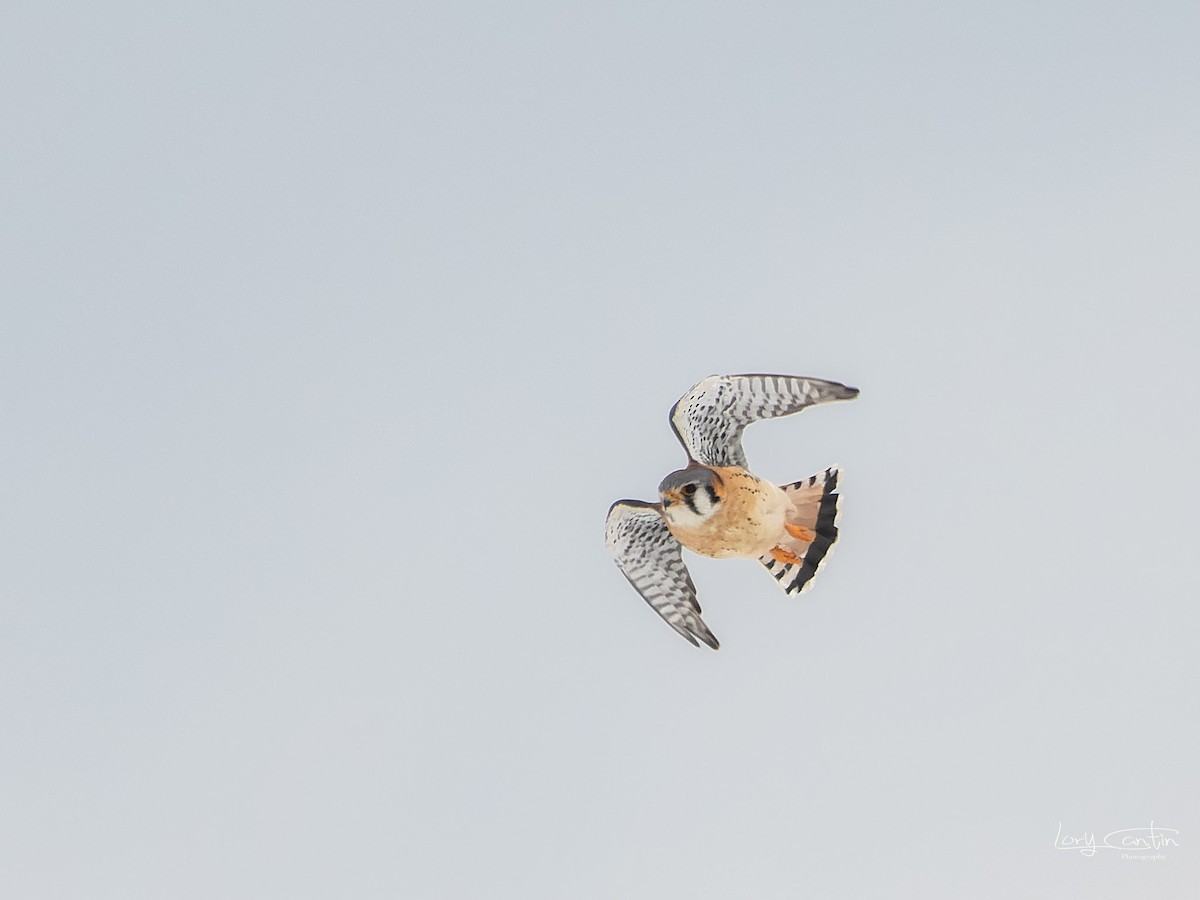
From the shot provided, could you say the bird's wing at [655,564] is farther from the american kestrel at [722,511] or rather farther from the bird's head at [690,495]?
the bird's head at [690,495]

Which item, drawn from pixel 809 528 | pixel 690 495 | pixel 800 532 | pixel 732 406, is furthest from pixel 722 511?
pixel 809 528

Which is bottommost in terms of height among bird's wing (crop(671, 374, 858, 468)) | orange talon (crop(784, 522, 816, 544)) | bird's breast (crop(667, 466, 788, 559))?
bird's breast (crop(667, 466, 788, 559))

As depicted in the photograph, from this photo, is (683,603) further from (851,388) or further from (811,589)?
(851,388)

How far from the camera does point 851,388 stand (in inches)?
664

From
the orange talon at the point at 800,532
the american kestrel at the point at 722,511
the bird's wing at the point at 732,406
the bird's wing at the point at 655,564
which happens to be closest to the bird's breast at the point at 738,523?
the american kestrel at the point at 722,511

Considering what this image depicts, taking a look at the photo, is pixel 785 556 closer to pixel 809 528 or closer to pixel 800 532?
pixel 800 532

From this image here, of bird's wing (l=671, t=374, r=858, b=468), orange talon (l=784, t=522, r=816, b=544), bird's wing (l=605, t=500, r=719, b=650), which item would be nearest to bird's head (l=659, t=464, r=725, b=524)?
bird's wing (l=671, t=374, r=858, b=468)

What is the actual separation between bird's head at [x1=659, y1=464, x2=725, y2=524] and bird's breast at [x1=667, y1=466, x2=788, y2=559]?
3.1 inches

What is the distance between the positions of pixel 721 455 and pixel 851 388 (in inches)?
93.1

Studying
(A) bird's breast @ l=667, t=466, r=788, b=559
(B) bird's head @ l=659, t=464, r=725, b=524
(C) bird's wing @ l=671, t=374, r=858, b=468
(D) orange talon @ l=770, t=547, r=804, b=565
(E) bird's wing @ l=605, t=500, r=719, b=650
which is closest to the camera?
(C) bird's wing @ l=671, t=374, r=858, b=468

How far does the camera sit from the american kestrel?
695 inches

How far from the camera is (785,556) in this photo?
63.3 ft

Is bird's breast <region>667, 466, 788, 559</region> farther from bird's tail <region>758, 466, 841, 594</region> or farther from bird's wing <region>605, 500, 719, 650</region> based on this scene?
bird's wing <region>605, 500, 719, 650</region>

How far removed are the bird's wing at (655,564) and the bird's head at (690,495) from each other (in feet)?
5.22
